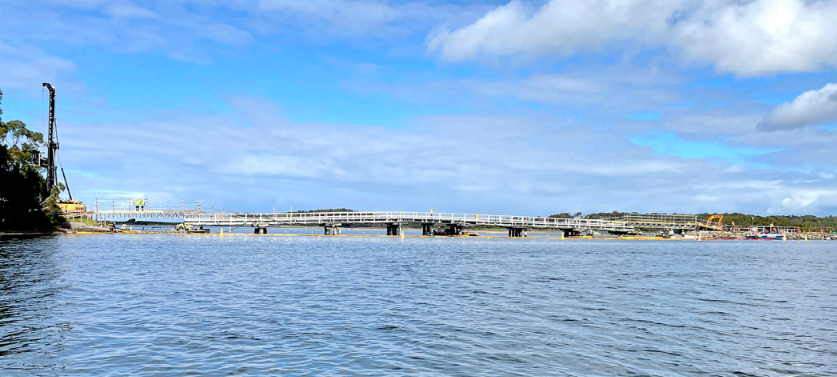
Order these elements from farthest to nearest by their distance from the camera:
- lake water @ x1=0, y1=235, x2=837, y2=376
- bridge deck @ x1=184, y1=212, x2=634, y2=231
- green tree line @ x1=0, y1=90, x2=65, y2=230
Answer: bridge deck @ x1=184, y1=212, x2=634, y2=231 < green tree line @ x1=0, y1=90, x2=65, y2=230 < lake water @ x1=0, y1=235, x2=837, y2=376

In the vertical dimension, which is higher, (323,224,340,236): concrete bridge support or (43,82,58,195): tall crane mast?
(43,82,58,195): tall crane mast

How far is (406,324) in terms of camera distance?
19.9m

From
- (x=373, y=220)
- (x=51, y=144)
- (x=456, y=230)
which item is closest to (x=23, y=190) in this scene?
(x=51, y=144)

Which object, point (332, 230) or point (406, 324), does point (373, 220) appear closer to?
point (332, 230)

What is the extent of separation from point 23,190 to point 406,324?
86.0 meters

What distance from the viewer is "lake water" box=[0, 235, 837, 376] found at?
47.8ft

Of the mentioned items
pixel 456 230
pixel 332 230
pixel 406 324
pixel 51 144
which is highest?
pixel 51 144

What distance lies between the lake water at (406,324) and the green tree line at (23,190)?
57.5 metres

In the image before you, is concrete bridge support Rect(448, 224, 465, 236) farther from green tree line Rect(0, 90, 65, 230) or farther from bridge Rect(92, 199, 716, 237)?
green tree line Rect(0, 90, 65, 230)

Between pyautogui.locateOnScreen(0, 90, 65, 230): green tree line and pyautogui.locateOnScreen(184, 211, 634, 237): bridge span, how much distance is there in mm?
25665

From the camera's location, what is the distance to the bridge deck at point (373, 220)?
355 ft

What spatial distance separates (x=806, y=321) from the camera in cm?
2181

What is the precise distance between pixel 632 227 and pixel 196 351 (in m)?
134

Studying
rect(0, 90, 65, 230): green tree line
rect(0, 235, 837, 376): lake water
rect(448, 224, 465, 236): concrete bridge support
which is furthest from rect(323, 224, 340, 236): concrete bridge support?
rect(0, 235, 837, 376): lake water
